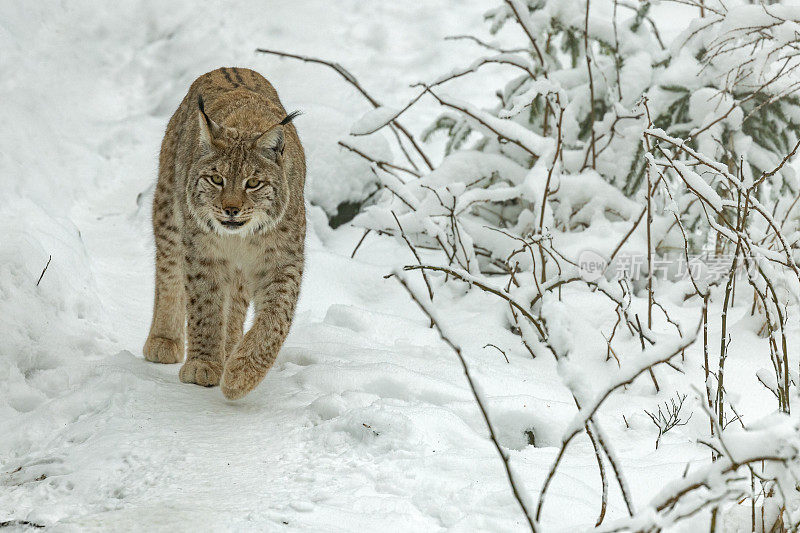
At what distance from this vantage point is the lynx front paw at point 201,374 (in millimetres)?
3492

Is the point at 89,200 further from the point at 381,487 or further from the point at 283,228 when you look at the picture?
the point at 381,487

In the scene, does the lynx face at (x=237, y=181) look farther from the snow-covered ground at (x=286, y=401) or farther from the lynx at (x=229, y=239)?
the snow-covered ground at (x=286, y=401)

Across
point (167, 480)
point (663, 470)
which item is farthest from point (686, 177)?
point (167, 480)

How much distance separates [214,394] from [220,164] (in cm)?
91

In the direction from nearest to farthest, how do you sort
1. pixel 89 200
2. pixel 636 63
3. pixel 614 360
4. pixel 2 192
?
pixel 614 360 < pixel 2 192 < pixel 636 63 < pixel 89 200

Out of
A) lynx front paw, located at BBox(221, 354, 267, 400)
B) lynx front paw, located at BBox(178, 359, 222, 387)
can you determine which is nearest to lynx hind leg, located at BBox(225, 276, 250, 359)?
lynx front paw, located at BBox(178, 359, 222, 387)

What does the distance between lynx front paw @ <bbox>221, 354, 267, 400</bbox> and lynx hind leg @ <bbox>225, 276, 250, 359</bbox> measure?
2.67 ft

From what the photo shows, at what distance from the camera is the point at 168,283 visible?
4094 mm

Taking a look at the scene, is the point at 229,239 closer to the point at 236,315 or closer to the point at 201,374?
the point at 201,374

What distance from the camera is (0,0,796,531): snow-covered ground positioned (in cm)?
226

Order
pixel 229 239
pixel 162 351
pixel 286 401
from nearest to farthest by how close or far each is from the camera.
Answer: pixel 286 401 → pixel 229 239 → pixel 162 351

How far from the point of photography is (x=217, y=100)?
3961 millimetres

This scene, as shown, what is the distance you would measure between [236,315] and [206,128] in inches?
42.4

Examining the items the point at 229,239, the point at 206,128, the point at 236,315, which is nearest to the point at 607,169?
the point at 236,315
